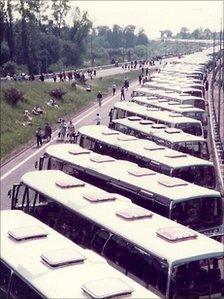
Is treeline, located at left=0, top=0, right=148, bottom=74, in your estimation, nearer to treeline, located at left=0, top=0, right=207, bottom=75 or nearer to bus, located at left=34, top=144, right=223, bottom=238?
treeline, located at left=0, top=0, right=207, bottom=75

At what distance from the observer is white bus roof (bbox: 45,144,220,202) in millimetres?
15914

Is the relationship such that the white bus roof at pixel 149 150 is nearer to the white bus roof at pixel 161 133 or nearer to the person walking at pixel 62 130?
the white bus roof at pixel 161 133

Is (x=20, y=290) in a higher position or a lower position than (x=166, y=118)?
lower

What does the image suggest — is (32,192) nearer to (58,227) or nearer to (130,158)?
(58,227)

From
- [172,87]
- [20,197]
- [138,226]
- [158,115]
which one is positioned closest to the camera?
[138,226]

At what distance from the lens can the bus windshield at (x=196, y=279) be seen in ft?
39.1

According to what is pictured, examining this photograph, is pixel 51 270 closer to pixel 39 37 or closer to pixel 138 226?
pixel 138 226

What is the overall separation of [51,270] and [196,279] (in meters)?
3.29

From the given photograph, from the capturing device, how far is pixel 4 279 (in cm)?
1224

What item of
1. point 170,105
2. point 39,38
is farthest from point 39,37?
point 170,105

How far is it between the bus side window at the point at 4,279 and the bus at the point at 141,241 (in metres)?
2.77

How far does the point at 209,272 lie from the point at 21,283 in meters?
4.02

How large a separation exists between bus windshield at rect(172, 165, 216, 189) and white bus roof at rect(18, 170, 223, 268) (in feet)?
14.0

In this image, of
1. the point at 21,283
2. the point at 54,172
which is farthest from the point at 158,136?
the point at 21,283
